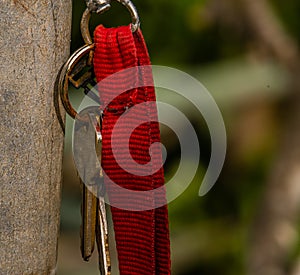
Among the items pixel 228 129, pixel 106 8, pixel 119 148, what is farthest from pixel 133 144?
pixel 228 129

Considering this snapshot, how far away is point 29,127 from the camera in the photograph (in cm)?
78

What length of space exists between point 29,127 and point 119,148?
0.34 ft

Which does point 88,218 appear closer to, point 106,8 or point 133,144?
point 133,144

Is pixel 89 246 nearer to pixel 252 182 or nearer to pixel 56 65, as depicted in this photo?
pixel 56 65

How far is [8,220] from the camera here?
0.77 meters

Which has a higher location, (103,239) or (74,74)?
(74,74)

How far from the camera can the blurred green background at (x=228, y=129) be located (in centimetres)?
262

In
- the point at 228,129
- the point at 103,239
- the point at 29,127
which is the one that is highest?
the point at 29,127

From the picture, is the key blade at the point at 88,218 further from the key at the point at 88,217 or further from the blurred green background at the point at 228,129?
the blurred green background at the point at 228,129

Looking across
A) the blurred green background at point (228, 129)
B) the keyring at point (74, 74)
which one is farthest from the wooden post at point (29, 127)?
the blurred green background at point (228, 129)

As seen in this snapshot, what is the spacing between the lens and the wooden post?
0.76 m

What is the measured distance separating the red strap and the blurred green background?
1573 millimetres

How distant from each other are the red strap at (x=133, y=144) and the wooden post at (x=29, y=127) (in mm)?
49

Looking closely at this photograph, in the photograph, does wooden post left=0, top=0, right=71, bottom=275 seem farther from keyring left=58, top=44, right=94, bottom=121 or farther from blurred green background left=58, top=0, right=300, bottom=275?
blurred green background left=58, top=0, right=300, bottom=275
